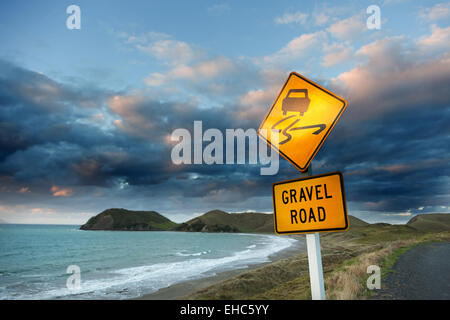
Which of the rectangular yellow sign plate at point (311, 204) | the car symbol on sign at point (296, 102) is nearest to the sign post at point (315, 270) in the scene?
the rectangular yellow sign plate at point (311, 204)

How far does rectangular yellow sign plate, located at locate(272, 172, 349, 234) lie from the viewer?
226 cm

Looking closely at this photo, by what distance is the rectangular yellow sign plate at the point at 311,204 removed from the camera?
2.26m

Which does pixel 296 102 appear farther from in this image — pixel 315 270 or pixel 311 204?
pixel 315 270

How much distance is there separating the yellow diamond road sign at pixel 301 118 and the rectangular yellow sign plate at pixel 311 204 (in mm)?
241

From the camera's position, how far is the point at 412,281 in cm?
799

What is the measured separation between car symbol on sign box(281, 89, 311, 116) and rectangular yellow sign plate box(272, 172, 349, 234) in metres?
0.76

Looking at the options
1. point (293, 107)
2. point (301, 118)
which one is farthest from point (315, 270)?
point (293, 107)

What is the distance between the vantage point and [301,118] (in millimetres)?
2520

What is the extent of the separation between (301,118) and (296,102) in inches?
8.8
